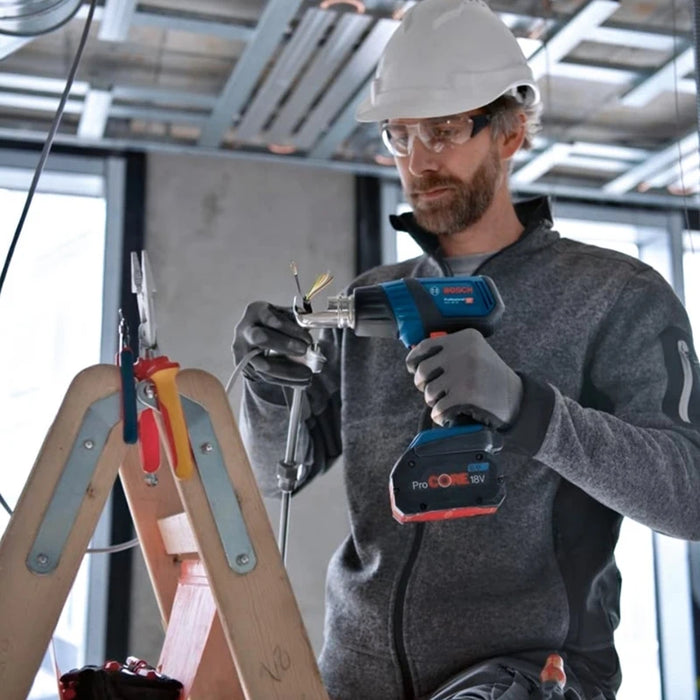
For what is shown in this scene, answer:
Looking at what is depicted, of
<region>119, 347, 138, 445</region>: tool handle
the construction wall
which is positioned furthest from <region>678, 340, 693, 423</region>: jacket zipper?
the construction wall

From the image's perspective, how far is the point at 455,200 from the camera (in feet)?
5.31

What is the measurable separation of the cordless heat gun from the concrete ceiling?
3.32 feet

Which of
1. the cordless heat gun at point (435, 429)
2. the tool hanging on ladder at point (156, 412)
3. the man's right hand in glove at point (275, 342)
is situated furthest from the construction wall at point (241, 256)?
the tool hanging on ladder at point (156, 412)

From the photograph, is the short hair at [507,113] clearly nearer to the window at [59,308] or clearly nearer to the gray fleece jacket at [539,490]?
the gray fleece jacket at [539,490]

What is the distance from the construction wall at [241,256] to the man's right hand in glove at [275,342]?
1.75m

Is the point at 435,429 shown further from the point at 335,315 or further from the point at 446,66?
the point at 446,66

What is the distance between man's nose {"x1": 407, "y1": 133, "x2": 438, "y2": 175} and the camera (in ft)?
5.29

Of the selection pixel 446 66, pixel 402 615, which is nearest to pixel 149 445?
pixel 402 615

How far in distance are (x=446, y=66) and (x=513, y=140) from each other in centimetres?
18

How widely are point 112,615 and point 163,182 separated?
52.4 inches

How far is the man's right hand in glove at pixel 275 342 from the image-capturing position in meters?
1.37

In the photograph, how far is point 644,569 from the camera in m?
2.61

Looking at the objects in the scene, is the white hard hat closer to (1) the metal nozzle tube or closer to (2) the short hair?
(2) the short hair

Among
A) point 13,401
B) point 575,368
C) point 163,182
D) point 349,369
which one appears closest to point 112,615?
point 13,401
